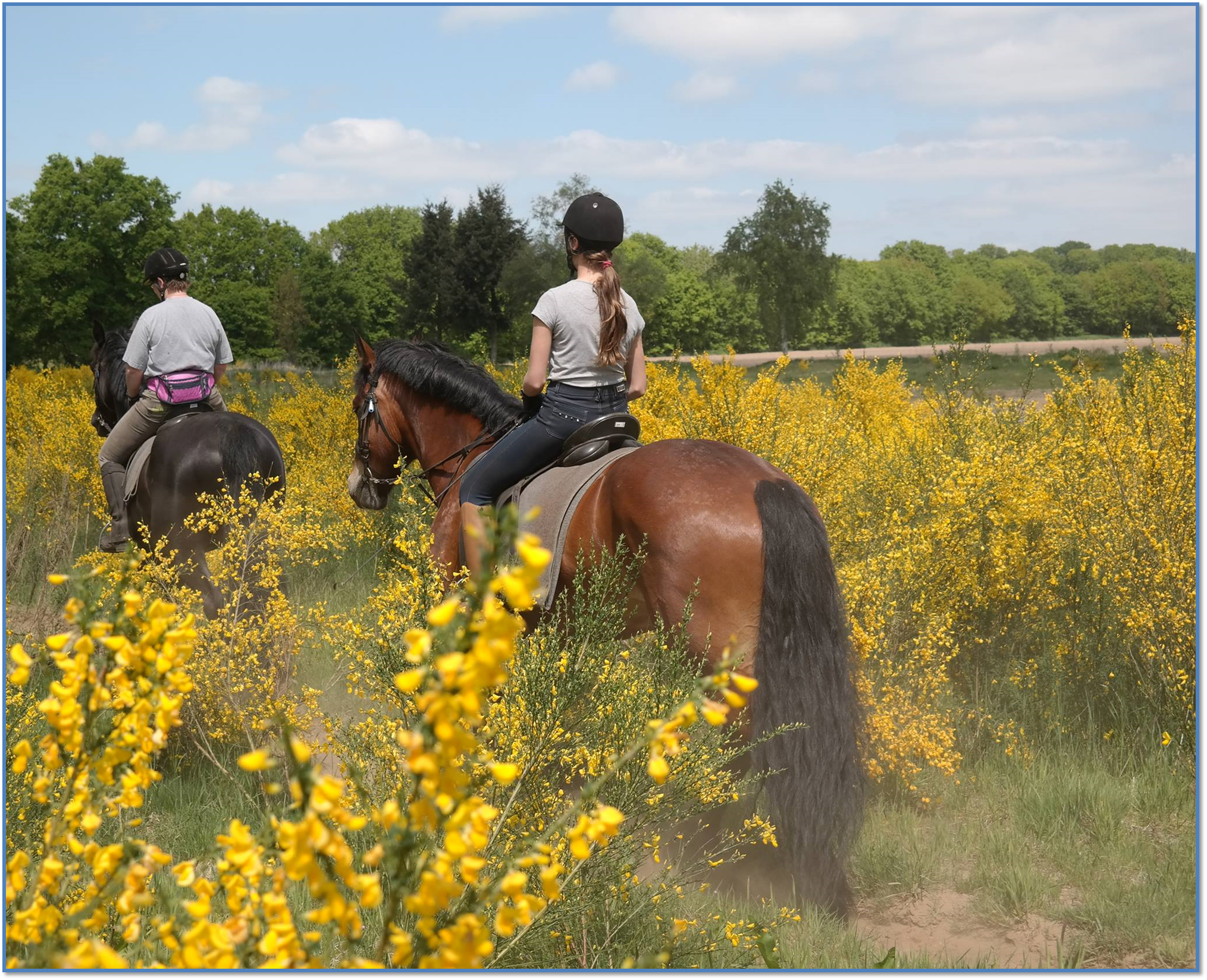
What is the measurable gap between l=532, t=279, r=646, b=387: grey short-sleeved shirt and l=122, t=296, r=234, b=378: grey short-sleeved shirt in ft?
8.99

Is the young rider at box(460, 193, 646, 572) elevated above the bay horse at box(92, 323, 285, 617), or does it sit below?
above

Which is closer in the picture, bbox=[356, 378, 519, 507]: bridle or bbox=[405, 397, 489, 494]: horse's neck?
bbox=[356, 378, 519, 507]: bridle

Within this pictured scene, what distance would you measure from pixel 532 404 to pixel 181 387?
291 centimetres

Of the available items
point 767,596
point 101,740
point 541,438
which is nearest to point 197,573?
point 541,438

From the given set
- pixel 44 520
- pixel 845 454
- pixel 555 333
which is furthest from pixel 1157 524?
pixel 44 520

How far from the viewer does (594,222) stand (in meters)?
4.22

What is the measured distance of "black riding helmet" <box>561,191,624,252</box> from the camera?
422 centimetres

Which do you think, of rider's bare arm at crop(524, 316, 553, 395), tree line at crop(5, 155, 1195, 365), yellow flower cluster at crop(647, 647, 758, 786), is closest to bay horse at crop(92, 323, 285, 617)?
rider's bare arm at crop(524, 316, 553, 395)

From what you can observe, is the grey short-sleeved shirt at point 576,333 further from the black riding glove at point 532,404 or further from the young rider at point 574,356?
the black riding glove at point 532,404

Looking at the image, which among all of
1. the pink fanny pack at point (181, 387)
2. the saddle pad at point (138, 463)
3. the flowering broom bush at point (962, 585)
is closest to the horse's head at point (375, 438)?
the flowering broom bush at point (962, 585)

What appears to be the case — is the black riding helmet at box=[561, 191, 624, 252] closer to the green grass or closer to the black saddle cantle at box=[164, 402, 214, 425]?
the green grass

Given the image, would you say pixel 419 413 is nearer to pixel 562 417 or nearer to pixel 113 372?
pixel 562 417

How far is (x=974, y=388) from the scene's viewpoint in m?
8.04

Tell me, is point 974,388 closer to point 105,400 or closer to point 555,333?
point 555,333
